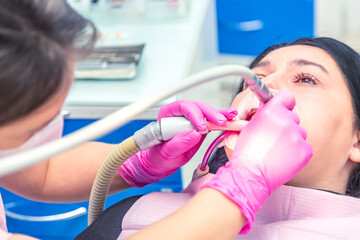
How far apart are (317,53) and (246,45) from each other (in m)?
1.80

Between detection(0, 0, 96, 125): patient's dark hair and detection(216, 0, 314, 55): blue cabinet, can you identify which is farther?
detection(216, 0, 314, 55): blue cabinet

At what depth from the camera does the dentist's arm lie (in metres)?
0.85

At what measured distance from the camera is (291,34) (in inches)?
107

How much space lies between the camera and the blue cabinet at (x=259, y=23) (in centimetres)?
269

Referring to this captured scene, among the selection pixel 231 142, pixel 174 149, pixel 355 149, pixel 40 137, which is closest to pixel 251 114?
pixel 231 142

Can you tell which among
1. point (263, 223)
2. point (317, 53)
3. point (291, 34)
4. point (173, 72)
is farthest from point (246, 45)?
point (263, 223)

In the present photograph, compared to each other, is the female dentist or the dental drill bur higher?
the female dentist

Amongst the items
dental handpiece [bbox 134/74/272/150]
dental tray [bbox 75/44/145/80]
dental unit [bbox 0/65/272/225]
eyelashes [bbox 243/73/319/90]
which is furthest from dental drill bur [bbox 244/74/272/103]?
dental tray [bbox 75/44/145/80]

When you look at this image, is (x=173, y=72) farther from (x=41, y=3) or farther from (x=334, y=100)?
(x=41, y=3)

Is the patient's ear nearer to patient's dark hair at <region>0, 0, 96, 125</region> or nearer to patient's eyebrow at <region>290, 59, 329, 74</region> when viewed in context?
patient's eyebrow at <region>290, 59, 329, 74</region>

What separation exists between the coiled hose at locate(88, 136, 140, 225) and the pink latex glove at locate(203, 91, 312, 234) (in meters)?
0.25

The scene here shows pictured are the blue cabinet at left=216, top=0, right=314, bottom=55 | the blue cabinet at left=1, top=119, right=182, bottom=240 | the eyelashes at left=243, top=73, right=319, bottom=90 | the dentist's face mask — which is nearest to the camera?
the dentist's face mask

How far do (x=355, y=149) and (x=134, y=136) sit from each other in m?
0.58

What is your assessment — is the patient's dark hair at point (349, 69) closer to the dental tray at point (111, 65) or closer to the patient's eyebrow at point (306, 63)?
the patient's eyebrow at point (306, 63)
